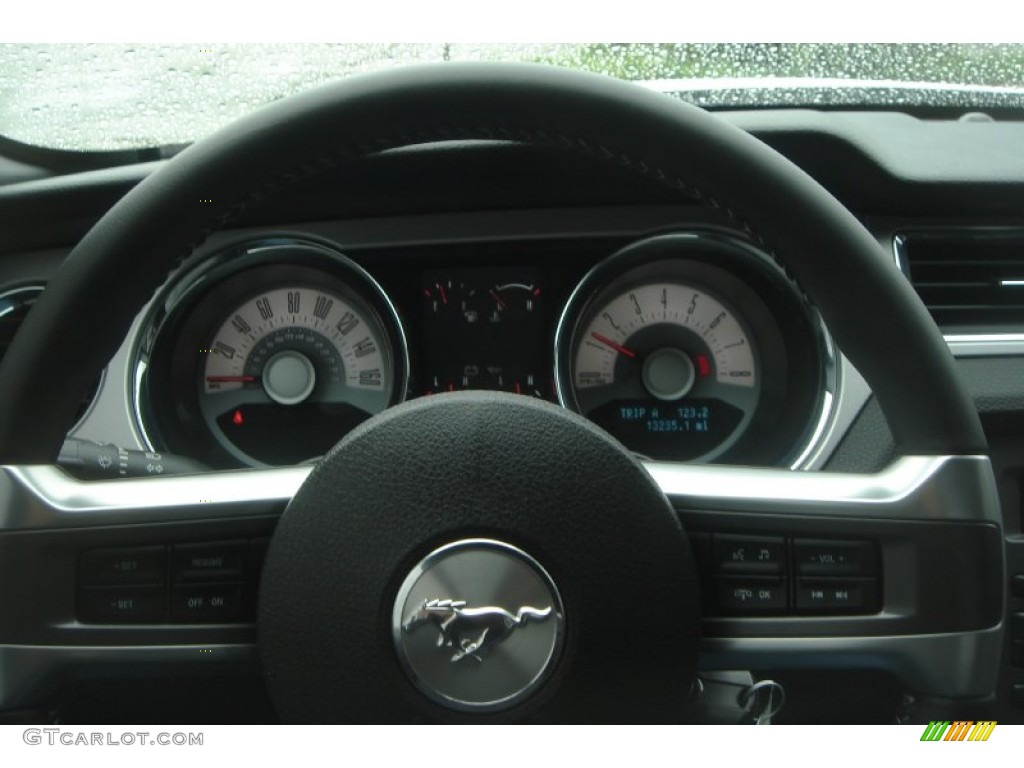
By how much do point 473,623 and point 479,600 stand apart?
0.02 m

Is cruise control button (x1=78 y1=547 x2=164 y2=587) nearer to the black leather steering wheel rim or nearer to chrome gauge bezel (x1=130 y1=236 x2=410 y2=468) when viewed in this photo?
the black leather steering wheel rim

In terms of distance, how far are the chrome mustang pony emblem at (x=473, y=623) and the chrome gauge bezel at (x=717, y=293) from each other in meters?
1.04

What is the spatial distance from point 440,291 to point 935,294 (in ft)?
2.73

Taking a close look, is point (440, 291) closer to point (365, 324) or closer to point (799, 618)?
point (365, 324)

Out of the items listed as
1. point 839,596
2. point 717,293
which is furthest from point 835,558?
point 717,293

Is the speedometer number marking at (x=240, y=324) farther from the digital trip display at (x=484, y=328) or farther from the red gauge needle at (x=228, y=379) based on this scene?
the digital trip display at (x=484, y=328)

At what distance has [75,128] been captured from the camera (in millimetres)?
2121

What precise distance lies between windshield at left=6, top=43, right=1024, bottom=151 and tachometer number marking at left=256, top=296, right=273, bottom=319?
324 mm

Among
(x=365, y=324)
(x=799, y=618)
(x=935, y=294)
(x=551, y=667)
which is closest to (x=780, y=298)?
(x=935, y=294)

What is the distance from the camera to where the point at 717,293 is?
2.21m

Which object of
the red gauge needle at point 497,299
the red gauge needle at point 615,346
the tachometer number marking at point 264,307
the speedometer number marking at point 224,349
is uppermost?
the red gauge needle at point 497,299

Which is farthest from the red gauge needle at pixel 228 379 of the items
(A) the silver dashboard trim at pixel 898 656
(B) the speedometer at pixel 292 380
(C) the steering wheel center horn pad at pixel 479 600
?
(A) the silver dashboard trim at pixel 898 656

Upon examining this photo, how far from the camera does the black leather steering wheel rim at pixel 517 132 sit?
3.64ft

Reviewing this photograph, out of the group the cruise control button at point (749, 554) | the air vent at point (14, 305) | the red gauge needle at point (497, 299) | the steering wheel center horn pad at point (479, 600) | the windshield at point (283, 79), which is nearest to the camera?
the steering wheel center horn pad at point (479, 600)
